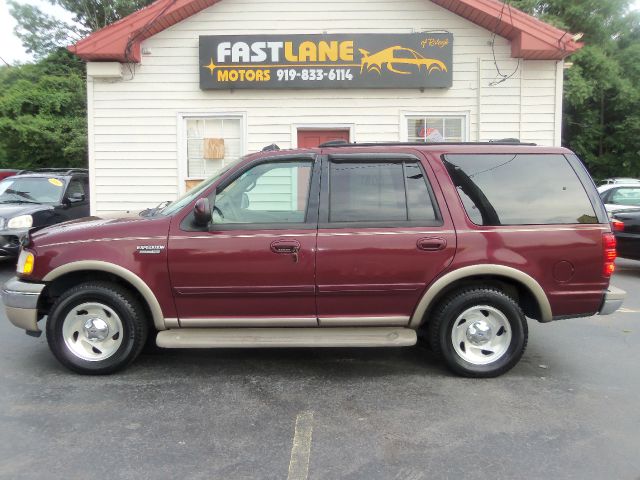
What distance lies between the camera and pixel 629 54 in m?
28.5

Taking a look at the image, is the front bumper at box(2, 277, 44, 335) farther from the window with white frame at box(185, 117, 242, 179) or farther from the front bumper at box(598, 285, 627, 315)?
the window with white frame at box(185, 117, 242, 179)

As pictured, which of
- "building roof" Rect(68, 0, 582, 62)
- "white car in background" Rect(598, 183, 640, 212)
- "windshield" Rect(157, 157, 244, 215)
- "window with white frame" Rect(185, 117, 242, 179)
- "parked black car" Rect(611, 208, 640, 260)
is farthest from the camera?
"white car in background" Rect(598, 183, 640, 212)

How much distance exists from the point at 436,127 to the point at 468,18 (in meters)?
1.90

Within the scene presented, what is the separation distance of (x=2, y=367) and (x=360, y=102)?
711cm

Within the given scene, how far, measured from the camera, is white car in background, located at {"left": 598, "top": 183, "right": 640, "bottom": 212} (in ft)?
35.7

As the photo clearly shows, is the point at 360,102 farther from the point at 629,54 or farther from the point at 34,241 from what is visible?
the point at 629,54

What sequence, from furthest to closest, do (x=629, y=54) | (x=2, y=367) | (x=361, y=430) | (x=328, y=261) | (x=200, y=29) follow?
(x=629, y=54)
(x=200, y=29)
(x=2, y=367)
(x=328, y=261)
(x=361, y=430)

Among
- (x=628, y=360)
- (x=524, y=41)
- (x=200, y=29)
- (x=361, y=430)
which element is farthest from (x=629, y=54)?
(x=361, y=430)

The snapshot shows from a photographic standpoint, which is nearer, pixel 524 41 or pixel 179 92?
pixel 524 41

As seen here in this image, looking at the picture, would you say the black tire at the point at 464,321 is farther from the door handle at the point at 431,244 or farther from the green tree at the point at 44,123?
the green tree at the point at 44,123

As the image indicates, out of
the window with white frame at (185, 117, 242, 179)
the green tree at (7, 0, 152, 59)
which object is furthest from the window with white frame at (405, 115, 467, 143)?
the green tree at (7, 0, 152, 59)

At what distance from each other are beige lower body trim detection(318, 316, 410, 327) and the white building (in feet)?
19.9

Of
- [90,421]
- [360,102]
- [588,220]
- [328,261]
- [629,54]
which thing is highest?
[629,54]

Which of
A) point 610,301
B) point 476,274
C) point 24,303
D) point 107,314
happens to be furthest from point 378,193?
point 24,303
